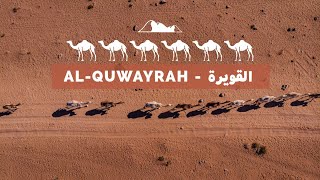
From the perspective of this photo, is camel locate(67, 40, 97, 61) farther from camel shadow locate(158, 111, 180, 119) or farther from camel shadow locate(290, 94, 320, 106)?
camel shadow locate(290, 94, 320, 106)

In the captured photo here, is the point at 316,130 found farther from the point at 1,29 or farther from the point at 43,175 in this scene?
the point at 1,29

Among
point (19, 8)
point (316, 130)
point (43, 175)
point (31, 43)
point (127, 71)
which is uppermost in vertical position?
point (19, 8)

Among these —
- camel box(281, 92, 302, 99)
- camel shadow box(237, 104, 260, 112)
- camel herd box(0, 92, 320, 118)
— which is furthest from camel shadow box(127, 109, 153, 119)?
camel box(281, 92, 302, 99)

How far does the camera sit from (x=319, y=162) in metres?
17.8

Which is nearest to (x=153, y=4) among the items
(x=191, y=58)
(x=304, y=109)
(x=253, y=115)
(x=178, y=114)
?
(x=191, y=58)

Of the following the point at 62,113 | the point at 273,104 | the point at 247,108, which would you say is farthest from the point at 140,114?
the point at 273,104

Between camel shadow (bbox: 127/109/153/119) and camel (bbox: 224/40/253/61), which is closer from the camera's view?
camel shadow (bbox: 127/109/153/119)

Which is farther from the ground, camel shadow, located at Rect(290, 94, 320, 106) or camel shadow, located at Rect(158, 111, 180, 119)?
camel shadow, located at Rect(290, 94, 320, 106)

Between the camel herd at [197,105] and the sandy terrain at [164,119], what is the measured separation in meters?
0.23

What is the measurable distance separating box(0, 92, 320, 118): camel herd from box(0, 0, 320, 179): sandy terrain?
0.75ft

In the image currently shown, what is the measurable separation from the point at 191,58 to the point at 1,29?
9390mm

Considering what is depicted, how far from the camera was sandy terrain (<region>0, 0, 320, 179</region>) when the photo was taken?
1781cm

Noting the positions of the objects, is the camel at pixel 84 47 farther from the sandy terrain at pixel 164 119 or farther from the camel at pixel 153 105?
the camel at pixel 153 105

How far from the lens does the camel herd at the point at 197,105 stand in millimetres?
17875
